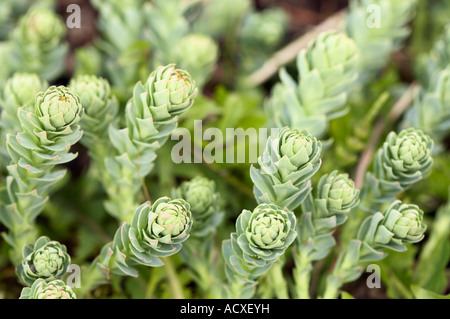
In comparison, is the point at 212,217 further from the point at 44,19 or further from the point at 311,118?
the point at 44,19

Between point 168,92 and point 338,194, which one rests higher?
point 168,92

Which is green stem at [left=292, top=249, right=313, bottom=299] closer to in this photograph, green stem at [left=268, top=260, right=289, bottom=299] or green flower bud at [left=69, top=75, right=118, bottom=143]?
green stem at [left=268, top=260, right=289, bottom=299]

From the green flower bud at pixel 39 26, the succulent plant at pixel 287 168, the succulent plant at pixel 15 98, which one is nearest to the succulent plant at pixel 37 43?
the green flower bud at pixel 39 26

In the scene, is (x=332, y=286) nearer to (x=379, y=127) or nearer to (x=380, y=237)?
(x=380, y=237)

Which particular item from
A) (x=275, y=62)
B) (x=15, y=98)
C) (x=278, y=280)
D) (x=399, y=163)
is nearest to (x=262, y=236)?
(x=278, y=280)

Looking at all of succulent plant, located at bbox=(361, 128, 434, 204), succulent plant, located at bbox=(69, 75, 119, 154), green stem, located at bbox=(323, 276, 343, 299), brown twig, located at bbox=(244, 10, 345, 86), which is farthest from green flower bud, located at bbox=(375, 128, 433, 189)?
brown twig, located at bbox=(244, 10, 345, 86)

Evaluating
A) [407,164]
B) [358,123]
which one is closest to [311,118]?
[407,164]
